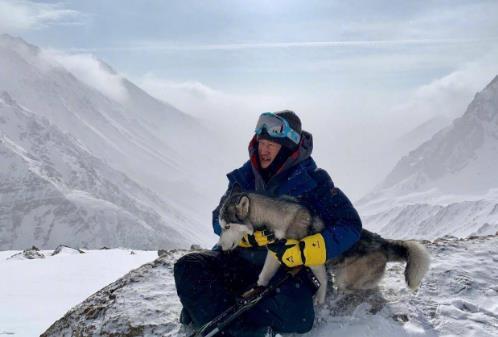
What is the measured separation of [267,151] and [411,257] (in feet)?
9.20

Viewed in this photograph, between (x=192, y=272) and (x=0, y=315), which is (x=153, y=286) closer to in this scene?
(x=192, y=272)

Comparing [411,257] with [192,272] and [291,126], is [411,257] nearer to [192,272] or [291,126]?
[291,126]

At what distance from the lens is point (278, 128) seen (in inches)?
312

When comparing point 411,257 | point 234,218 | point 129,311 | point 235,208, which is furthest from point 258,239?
point 129,311

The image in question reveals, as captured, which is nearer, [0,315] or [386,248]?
[386,248]

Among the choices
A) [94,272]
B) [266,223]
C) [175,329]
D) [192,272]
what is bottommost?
[94,272]

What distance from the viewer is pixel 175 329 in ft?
26.3

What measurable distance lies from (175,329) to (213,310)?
3.31 ft

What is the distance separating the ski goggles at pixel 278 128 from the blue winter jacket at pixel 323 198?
1.27ft

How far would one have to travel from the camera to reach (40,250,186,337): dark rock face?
8211mm

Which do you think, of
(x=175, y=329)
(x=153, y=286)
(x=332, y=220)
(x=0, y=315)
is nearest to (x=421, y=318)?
(x=332, y=220)

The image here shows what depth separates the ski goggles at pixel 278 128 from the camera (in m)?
7.93

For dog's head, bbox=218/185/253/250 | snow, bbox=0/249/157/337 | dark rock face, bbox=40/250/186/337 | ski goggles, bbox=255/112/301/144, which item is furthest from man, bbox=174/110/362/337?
snow, bbox=0/249/157/337

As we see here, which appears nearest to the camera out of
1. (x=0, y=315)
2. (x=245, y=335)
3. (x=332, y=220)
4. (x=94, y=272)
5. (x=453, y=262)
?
(x=245, y=335)
